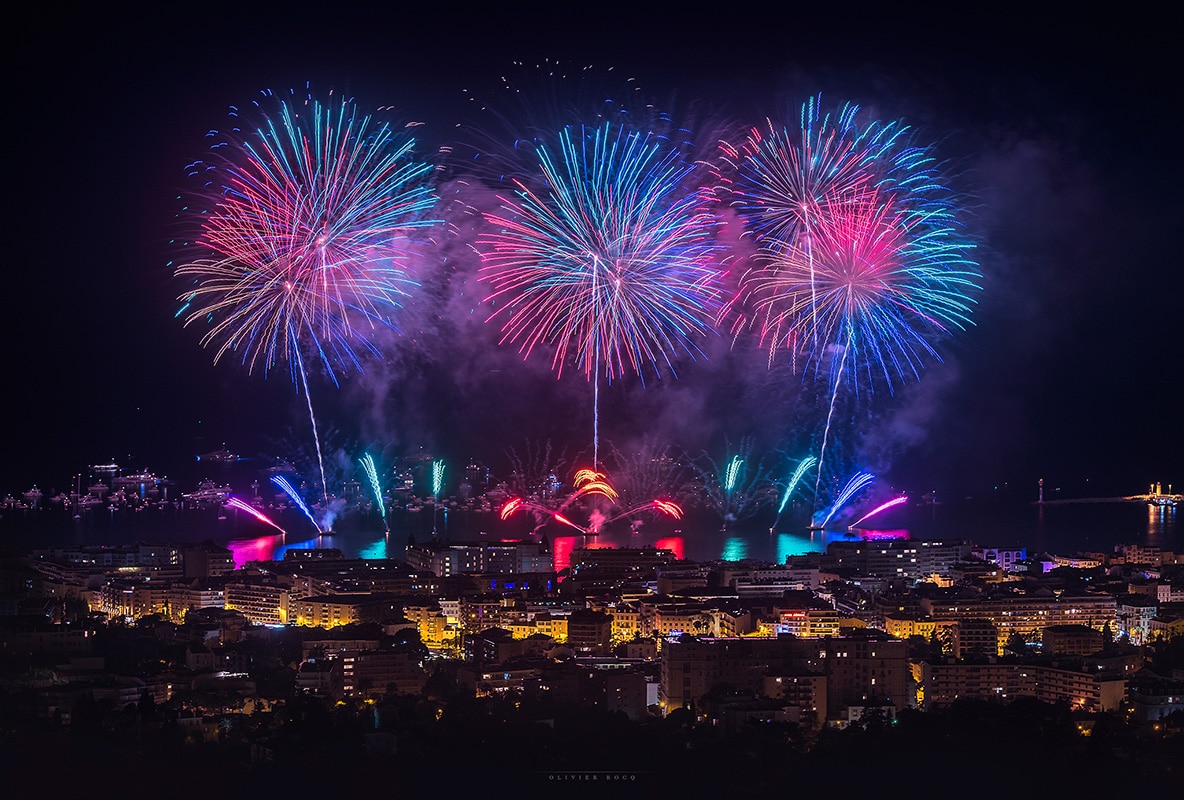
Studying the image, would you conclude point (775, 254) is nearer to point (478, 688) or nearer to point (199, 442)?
point (478, 688)

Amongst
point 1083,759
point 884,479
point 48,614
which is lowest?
point 1083,759

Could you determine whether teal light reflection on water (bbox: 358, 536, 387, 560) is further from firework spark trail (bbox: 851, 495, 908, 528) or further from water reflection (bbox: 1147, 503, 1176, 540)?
water reflection (bbox: 1147, 503, 1176, 540)

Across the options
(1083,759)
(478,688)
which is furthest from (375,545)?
(1083,759)

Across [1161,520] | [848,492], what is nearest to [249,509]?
[848,492]

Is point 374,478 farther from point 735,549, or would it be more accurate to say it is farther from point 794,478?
point 794,478

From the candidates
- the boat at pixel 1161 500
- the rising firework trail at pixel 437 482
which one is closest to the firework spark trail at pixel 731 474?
the rising firework trail at pixel 437 482

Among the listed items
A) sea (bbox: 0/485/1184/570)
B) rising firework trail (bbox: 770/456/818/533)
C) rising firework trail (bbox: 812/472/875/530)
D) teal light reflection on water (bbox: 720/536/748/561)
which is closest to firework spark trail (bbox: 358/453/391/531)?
sea (bbox: 0/485/1184/570)
